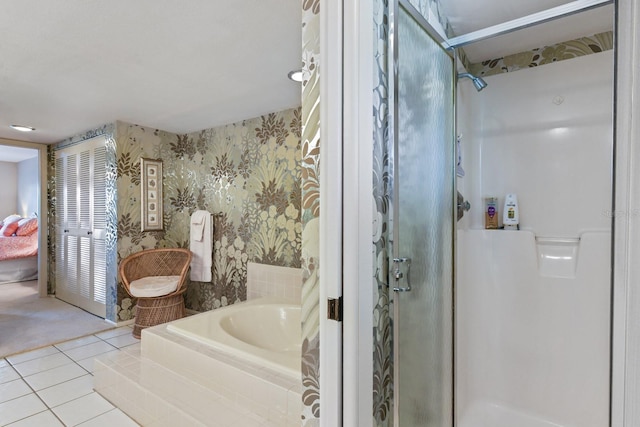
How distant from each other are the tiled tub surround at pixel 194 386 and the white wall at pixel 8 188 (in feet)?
22.7

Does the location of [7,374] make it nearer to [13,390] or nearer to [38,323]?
[13,390]

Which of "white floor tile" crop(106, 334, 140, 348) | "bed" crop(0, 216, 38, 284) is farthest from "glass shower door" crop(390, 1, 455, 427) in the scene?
"bed" crop(0, 216, 38, 284)

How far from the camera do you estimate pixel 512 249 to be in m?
1.88

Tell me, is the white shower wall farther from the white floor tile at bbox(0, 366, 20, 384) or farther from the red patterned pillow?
the red patterned pillow

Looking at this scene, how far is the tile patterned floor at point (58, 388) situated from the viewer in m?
2.00

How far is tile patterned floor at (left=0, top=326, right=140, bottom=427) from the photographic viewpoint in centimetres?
200

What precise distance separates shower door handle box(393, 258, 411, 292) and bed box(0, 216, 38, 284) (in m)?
6.56

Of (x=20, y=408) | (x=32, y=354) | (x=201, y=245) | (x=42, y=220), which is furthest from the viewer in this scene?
(x=42, y=220)

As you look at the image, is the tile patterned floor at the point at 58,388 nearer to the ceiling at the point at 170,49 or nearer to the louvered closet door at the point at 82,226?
the louvered closet door at the point at 82,226

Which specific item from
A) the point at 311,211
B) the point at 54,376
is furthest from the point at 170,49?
the point at 54,376

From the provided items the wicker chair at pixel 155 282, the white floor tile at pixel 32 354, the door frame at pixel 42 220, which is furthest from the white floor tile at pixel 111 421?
the door frame at pixel 42 220

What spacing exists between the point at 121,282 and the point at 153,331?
160 cm

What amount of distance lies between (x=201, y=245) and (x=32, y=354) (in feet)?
5.26

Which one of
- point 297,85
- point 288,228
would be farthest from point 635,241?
point 288,228
